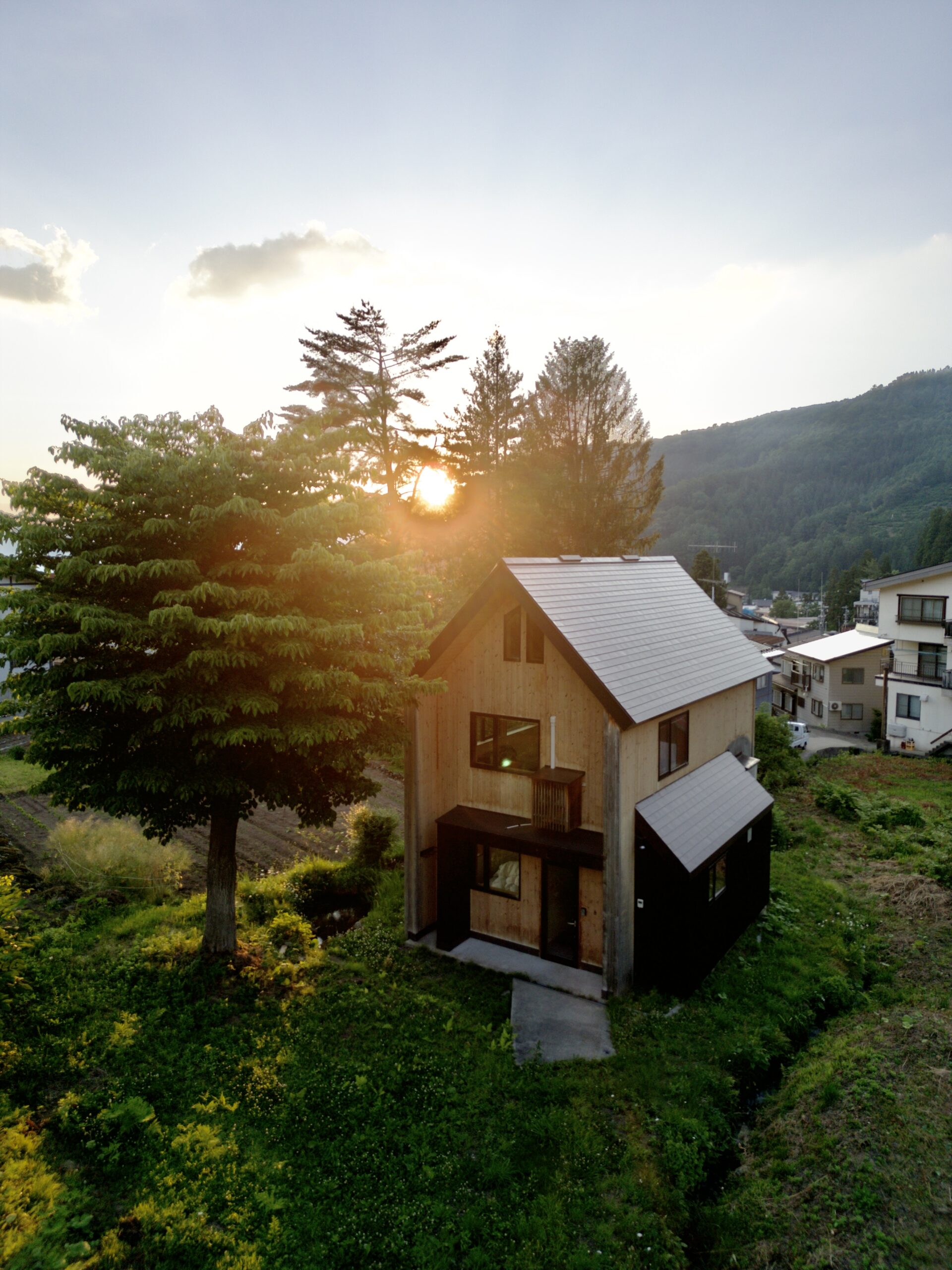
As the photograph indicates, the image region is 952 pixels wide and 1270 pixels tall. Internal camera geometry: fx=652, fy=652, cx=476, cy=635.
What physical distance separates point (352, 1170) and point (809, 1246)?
5190mm

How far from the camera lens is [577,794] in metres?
12.3

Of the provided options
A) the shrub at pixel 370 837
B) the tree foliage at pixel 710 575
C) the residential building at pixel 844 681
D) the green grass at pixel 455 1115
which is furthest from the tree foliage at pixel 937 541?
the green grass at pixel 455 1115

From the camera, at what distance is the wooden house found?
11703mm

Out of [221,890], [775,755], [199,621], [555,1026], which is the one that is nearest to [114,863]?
[221,890]

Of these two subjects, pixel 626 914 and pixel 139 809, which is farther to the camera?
pixel 626 914

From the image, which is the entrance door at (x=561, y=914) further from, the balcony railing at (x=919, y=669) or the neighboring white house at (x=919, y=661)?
the balcony railing at (x=919, y=669)

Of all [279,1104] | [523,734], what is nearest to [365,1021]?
[279,1104]

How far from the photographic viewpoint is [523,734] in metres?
13.0

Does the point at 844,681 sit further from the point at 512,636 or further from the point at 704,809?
the point at 512,636

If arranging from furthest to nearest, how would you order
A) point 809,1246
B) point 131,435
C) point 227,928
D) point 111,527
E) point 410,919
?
point 410,919 → point 227,928 → point 131,435 → point 111,527 → point 809,1246

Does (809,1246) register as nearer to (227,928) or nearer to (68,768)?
(227,928)

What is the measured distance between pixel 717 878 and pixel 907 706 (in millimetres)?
31678

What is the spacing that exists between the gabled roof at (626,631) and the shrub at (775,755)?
9273 mm

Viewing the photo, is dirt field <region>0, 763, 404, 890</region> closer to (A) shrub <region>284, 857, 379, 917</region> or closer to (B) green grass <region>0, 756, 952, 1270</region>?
(A) shrub <region>284, 857, 379, 917</region>
